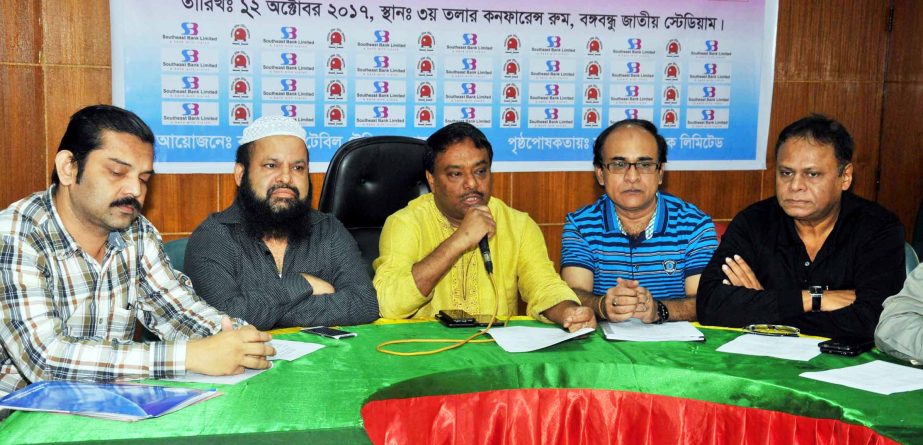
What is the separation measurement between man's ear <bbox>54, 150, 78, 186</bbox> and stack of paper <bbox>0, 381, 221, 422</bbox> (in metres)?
0.60

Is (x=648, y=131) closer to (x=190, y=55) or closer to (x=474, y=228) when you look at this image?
(x=474, y=228)

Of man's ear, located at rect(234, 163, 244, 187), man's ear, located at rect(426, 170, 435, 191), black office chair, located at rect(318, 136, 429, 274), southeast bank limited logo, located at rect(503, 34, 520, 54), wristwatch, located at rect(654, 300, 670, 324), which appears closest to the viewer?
wristwatch, located at rect(654, 300, 670, 324)

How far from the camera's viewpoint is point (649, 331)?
105 inches

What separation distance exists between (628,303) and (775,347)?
1.58 ft

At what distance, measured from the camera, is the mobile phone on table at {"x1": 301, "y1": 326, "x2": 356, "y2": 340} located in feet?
8.25

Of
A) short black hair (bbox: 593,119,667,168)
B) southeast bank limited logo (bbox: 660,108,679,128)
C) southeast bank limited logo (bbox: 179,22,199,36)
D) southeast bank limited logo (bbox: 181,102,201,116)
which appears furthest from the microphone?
southeast bank limited logo (bbox: 660,108,679,128)

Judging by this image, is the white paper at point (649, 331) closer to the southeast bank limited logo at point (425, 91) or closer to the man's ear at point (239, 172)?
the man's ear at point (239, 172)

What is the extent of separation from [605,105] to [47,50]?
3047 millimetres

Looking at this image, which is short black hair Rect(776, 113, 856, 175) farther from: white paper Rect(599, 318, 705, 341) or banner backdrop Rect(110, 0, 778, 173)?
banner backdrop Rect(110, 0, 778, 173)

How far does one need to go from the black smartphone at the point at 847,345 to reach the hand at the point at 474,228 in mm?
1169

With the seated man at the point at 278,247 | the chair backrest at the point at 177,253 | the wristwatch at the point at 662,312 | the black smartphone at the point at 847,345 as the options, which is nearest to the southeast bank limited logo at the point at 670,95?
the wristwatch at the point at 662,312

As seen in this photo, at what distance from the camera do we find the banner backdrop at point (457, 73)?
4.28m

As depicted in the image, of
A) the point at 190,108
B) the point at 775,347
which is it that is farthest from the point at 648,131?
the point at 190,108

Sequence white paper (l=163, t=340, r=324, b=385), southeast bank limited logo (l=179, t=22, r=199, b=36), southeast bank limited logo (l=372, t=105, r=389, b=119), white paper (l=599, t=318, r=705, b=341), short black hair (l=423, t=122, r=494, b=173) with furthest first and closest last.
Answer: southeast bank limited logo (l=372, t=105, r=389, b=119) < southeast bank limited logo (l=179, t=22, r=199, b=36) < short black hair (l=423, t=122, r=494, b=173) < white paper (l=599, t=318, r=705, b=341) < white paper (l=163, t=340, r=324, b=385)
